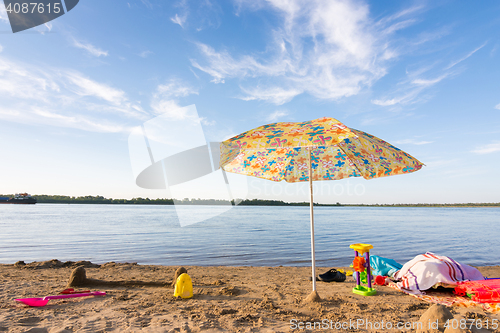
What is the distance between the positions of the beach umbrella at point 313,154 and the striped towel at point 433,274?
2.19 meters

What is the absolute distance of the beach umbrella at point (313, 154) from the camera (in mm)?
3828

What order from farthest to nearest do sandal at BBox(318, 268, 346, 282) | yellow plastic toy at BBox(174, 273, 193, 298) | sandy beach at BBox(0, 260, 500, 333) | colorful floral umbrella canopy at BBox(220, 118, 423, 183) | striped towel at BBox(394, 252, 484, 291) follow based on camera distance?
sandal at BBox(318, 268, 346, 282), striped towel at BBox(394, 252, 484, 291), yellow plastic toy at BBox(174, 273, 193, 298), colorful floral umbrella canopy at BBox(220, 118, 423, 183), sandy beach at BBox(0, 260, 500, 333)

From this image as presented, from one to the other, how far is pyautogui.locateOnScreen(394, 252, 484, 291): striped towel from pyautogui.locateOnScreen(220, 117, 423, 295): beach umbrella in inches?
86.1

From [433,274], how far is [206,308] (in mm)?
4342

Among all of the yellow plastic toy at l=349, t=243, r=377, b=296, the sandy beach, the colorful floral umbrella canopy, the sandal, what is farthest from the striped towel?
the colorful floral umbrella canopy

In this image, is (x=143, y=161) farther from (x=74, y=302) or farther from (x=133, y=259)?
(x=74, y=302)

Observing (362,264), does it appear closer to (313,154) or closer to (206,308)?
(313,154)

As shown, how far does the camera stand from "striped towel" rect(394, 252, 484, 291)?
5.03 metres

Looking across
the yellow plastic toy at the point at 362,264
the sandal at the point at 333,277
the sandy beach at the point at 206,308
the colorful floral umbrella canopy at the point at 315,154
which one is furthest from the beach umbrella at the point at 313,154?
the sandal at the point at 333,277

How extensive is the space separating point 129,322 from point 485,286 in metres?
5.83

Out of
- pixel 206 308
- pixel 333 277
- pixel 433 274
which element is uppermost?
pixel 433 274

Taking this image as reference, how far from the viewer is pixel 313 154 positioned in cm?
546

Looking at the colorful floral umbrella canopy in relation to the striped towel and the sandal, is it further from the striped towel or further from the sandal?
the sandal

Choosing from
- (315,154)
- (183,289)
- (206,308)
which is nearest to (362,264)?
(315,154)
